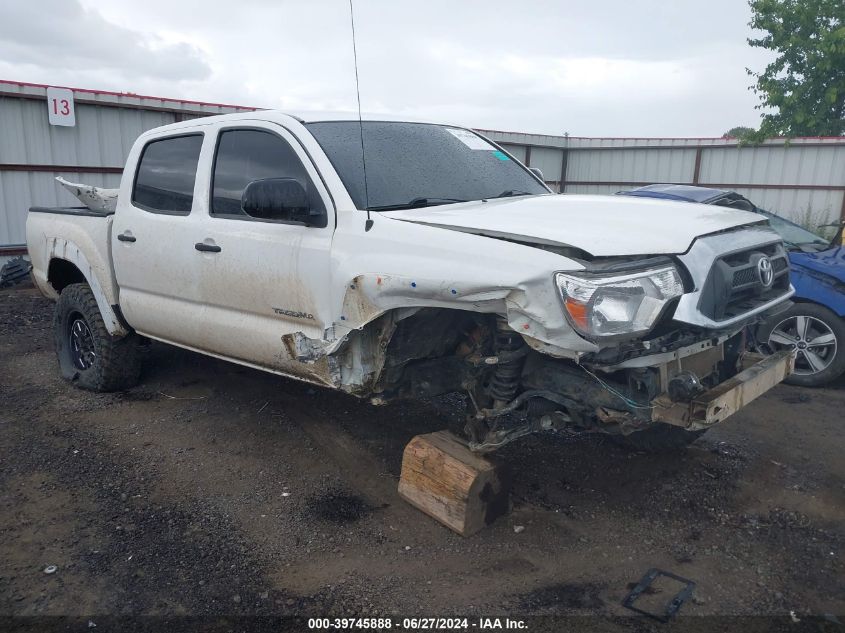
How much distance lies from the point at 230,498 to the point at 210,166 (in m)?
2.03

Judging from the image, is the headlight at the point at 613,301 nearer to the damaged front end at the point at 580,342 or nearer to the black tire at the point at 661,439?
the damaged front end at the point at 580,342

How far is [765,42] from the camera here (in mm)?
20609

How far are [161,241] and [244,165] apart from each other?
837 mm

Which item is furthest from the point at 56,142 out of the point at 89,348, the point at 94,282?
the point at 94,282

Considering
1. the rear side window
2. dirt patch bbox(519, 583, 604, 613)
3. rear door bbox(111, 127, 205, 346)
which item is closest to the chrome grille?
dirt patch bbox(519, 583, 604, 613)

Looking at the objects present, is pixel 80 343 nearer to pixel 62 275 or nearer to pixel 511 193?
pixel 62 275

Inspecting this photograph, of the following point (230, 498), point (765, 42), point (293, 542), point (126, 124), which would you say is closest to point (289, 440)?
point (230, 498)

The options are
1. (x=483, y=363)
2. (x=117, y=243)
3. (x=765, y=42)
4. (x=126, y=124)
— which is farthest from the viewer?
(x=765, y=42)

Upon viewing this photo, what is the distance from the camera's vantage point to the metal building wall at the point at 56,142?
10.3m

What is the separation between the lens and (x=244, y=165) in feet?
13.8

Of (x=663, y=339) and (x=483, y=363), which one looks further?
(x=483, y=363)

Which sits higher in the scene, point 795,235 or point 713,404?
point 795,235

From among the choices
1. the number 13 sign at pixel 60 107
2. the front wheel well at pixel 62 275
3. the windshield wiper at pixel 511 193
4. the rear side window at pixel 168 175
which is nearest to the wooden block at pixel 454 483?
the windshield wiper at pixel 511 193

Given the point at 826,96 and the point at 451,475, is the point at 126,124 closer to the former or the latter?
the point at 451,475
